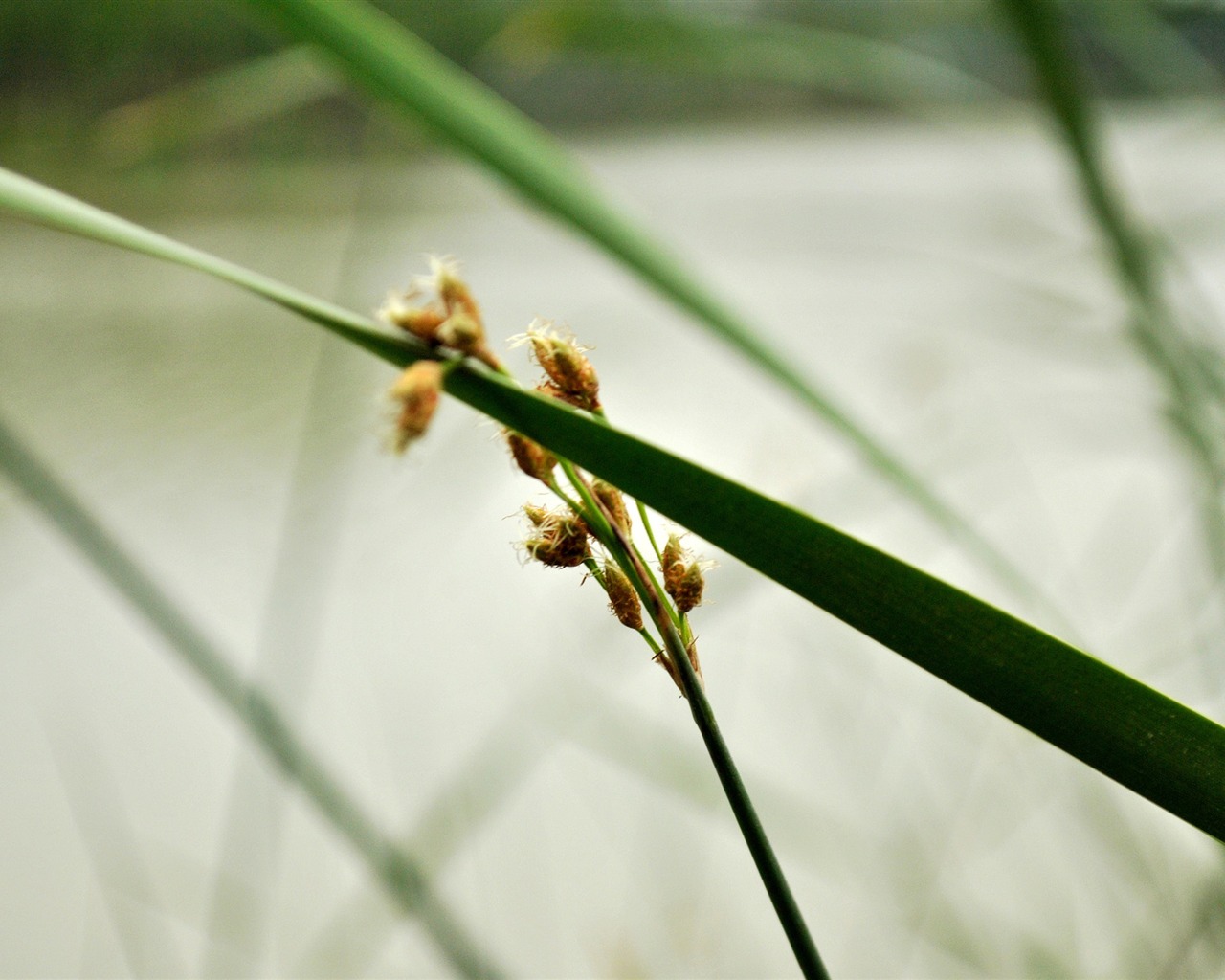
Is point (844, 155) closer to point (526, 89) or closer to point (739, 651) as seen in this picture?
point (526, 89)

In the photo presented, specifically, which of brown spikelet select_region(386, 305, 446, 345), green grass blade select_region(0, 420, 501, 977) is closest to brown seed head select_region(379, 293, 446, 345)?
brown spikelet select_region(386, 305, 446, 345)

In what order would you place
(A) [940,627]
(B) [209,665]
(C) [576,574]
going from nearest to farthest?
(A) [940,627] → (B) [209,665] → (C) [576,574]

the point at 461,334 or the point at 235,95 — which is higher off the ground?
the point at 235,95

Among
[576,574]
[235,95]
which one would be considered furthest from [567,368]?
[576,574]

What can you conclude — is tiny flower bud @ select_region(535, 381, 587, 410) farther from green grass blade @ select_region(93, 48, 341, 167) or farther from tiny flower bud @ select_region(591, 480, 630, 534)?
green grass blade @ select_region(93, 48, 341, 167)

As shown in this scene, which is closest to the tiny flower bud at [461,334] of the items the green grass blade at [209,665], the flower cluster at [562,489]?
the flower cluster at [562,489]

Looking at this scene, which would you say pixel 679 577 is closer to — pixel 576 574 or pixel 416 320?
pixel 416 320
